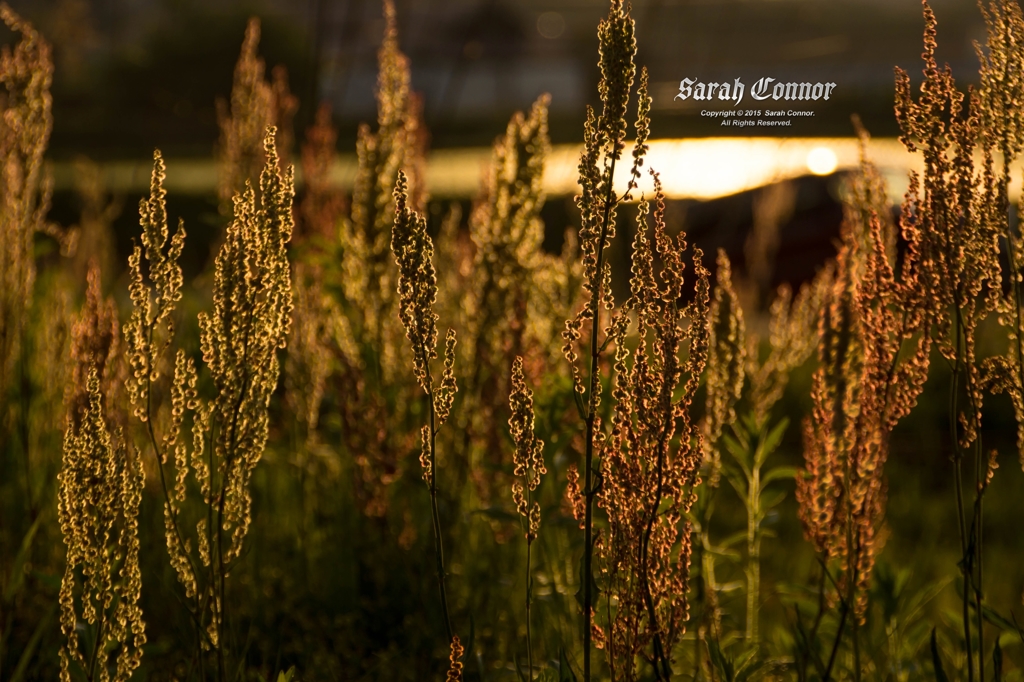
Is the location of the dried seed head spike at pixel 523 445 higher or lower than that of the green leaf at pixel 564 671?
higher

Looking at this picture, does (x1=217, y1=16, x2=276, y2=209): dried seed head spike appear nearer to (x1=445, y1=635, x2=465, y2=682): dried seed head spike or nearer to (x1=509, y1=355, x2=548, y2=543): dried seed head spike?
(x1=509, y1=355, x2=548, y2=543): dried seed head spike

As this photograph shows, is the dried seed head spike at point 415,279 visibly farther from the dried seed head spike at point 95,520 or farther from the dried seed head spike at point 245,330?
the dried seed head spike at point 95,520

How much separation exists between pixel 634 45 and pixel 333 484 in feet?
6.17

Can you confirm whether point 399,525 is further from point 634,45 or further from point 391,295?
point 634,45

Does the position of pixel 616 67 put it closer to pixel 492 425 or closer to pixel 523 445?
pixel 523 445

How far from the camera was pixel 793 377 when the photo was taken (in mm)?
5969

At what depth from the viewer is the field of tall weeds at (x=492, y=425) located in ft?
4.86

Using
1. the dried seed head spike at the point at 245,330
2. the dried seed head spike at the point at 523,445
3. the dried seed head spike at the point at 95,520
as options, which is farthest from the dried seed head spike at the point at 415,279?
the dried seed head spike at the point at 95,520

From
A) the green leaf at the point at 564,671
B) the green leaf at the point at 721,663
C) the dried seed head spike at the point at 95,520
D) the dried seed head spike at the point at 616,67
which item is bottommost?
the green leaf at the point at 721,663

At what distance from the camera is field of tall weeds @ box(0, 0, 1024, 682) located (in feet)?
4.86

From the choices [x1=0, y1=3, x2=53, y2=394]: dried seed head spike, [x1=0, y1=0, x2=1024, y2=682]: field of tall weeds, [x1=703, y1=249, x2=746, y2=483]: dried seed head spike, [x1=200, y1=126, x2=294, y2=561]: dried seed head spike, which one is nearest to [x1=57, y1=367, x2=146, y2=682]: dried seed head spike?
[x1=0, y1=0, x2=1024, y2=682]: field of tall weeds

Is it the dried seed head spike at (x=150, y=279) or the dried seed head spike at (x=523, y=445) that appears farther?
the dried seed head spike at (x=150, y=279)

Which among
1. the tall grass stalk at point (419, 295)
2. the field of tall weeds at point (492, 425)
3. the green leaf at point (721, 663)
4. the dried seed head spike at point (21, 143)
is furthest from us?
the dried seed head spike at point (21, 143)

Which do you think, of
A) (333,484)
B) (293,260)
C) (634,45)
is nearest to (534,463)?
(634,45)
